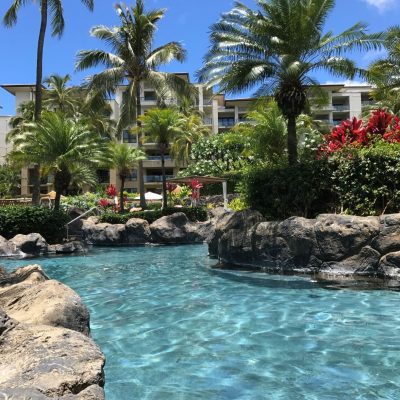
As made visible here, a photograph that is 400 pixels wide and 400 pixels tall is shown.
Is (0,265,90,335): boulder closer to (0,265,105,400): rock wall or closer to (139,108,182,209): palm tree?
(0,265,105,400): rock wall

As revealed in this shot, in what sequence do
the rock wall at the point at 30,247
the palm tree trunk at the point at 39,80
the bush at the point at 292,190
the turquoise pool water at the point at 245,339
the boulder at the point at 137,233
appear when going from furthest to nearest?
the palm tree trunk at the point at 39,80 → the boulder at the point at 137,233 → the rock wall at the point at 30,247 → the bush at the point at 292,190 → the turquoise pool water at the point at 245,339

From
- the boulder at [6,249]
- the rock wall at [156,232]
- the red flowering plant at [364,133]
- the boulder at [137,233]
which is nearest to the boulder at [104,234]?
the rock wall at [156,232]

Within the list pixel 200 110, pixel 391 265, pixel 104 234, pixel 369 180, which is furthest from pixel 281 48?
pixel 200 110

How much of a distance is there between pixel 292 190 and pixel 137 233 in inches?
442

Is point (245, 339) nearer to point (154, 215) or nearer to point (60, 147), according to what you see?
point (60, 147)

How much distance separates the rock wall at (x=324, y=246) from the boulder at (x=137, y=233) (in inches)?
399

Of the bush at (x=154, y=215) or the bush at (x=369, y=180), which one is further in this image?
the bush at (x=154, y=215)

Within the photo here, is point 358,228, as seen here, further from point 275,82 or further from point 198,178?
point 198,178

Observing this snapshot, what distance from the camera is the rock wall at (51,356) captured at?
2740 millimetres

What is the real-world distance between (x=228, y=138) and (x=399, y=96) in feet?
32.4

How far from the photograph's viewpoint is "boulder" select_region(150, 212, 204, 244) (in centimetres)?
2173

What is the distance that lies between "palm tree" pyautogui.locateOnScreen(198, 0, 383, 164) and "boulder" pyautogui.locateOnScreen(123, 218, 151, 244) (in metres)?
A: 9.21

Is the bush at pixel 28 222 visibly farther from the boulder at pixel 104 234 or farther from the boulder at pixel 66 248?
the boulder at pixel 104 234

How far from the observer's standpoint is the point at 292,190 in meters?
12.6
